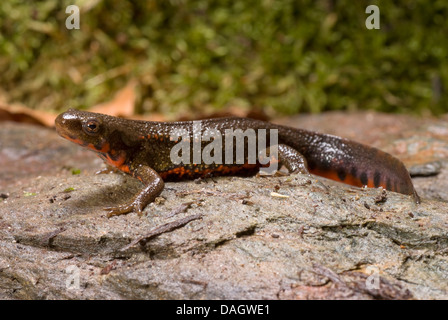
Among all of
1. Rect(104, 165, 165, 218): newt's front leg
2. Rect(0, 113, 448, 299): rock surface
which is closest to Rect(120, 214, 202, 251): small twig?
Rect(0, 113, 448, 299): rock surface

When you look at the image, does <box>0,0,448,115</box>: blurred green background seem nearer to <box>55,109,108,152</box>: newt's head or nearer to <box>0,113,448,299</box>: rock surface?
<box>55,109,108,152</box>: newt's head

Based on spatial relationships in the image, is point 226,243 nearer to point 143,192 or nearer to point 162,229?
point 162,229

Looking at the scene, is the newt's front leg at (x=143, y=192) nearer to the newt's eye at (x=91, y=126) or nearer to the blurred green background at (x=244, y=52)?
the newt's eye at (x=91, y=126)

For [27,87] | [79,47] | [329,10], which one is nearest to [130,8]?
[79,47]

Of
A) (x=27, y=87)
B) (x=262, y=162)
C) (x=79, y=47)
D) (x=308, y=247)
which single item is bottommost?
(x=308, y=247)

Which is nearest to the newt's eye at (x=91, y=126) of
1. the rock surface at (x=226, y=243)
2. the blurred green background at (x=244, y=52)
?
the rock surface at (x=226, y=243)

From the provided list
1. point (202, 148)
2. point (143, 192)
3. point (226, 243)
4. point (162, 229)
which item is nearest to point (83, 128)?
point (143, 192)
